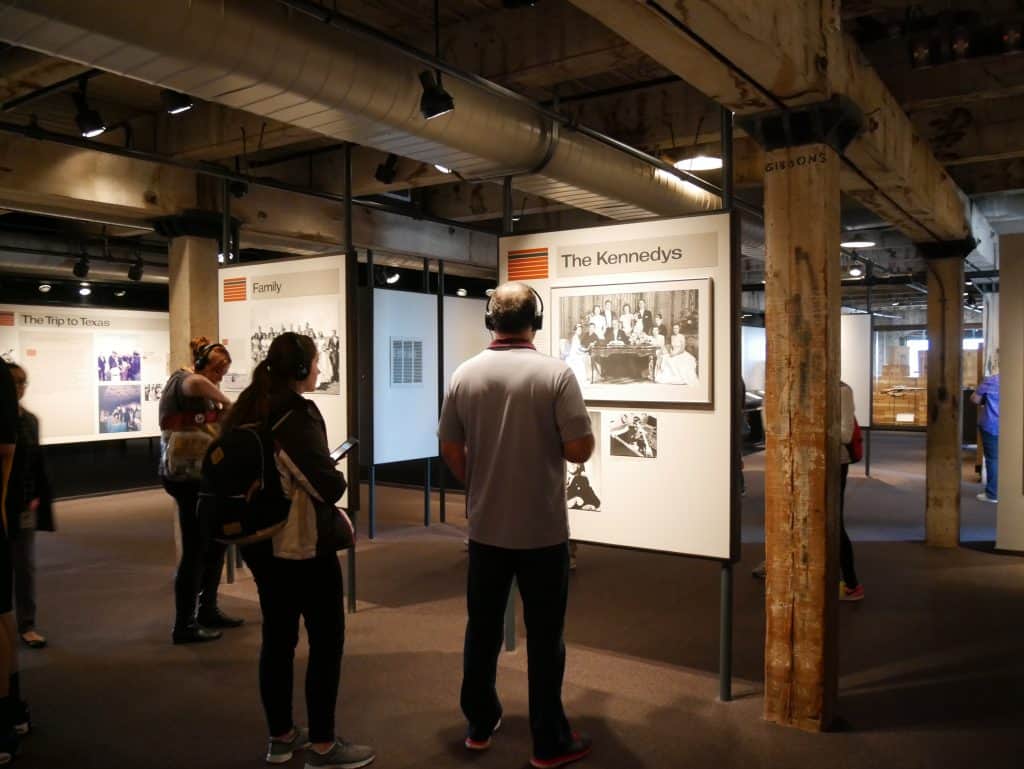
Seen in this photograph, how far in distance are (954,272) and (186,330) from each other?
19.9 ft

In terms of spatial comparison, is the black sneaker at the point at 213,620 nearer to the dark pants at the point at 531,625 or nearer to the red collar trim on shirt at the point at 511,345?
the dark pants at the point at 531,625

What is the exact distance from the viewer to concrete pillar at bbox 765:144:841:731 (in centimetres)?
312

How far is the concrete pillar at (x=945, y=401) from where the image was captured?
262 inches

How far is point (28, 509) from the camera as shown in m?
3.78

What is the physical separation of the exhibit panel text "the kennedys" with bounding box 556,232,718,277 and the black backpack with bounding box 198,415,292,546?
1727 millimetres

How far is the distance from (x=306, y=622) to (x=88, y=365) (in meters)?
8.09

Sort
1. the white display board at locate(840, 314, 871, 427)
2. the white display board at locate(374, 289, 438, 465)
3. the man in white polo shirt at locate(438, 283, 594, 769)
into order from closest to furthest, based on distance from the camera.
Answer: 1. the man in white polo shirt at locate(438, 283, 594, 769)
2. the white display board at locate(374, 289, 438, 465)
3. the white display board at locate(840, 314, 871, 427)

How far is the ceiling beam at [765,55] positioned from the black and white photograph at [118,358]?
8454mm

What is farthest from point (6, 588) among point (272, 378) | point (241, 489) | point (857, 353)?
point (857, 353)

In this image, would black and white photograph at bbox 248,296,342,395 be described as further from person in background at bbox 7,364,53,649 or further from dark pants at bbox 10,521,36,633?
dark pants at bbox 10,521,36,633

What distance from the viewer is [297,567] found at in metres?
2.63

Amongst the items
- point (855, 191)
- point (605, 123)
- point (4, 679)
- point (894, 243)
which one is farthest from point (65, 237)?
point (894, 243)

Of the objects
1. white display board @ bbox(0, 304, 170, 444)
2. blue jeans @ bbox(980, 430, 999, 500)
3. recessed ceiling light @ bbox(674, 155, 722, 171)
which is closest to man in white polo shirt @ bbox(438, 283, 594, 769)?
recessed ceiling light @ bbox(674, 155, 722, 171)

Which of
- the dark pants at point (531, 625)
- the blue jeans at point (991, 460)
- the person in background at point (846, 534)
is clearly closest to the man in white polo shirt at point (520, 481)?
the dark pants at point (531, 625)
